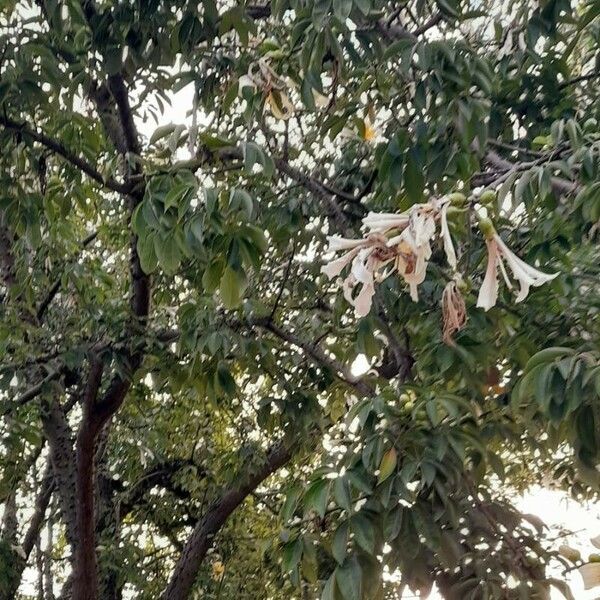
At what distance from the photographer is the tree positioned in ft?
3.26

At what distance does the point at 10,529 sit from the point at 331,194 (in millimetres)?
2707

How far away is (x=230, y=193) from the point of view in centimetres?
110

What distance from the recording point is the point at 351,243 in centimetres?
72

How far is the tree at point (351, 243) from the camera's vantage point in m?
0.99

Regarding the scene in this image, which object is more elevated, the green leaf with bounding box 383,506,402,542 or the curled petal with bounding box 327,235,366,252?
the curled petal with bounding box 327,235,366,252

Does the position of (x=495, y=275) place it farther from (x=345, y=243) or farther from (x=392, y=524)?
(x=392, y=524)

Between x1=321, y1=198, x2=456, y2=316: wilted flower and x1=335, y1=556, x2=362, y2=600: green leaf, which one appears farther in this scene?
x1=335, y1=556, x2=362, y2=600: green leaf

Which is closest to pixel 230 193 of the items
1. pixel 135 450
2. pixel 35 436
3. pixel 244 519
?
pixel 35 436

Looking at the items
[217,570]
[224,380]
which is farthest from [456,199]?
[217,570]

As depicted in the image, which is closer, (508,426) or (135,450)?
(508,426)

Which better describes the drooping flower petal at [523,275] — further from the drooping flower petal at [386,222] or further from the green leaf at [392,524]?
the green leaf at [392,524]

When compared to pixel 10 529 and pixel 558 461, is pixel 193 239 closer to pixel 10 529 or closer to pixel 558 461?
pixel 558 461

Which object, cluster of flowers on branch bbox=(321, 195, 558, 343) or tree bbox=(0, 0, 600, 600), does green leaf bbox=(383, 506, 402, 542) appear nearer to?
tree bbox=(0, 0, 600, 600)

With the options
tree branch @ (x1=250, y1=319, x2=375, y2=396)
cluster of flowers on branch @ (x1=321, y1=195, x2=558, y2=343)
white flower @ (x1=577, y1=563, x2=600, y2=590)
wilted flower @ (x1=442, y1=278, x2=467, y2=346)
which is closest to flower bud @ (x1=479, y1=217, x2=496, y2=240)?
cluster of flowers on branch @ (x1=321, y1=195, x2=558, y2=343)
